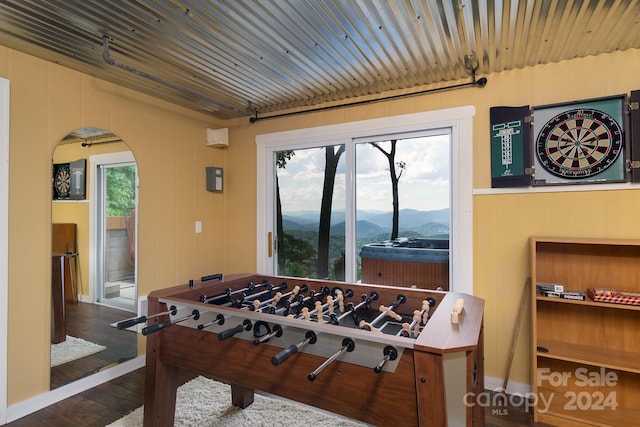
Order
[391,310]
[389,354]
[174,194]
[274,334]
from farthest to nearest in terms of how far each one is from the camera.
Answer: [174,194] → [391,310] → [274,334] → [389,354]

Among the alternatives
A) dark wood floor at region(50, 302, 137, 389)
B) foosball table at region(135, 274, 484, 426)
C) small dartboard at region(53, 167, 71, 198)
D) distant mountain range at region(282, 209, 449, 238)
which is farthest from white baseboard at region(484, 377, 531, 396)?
small dartboard at region(53, 167, 71, 198)

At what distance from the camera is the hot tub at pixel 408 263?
2850mm

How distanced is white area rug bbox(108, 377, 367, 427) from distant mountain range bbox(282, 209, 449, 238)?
156cm

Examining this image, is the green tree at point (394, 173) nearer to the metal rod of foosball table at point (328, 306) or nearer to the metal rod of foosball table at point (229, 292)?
the metal rod of foosball table at point (328, 306)

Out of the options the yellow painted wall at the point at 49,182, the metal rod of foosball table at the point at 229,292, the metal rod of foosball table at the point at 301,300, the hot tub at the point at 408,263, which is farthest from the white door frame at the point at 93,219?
the hot tub at the point at 408,263

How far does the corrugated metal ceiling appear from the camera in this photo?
1734 mm

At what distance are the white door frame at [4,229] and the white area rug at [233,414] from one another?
83 centimetres

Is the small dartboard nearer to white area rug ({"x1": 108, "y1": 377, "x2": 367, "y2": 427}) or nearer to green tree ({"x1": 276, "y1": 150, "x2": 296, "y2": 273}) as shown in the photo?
white area rug ({"x1": 108, "y1": 377, "x2": 367, "y2": 427})

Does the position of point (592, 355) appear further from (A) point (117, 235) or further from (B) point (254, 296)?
(A) point (117, 235)

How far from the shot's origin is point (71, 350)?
2475 millimetres

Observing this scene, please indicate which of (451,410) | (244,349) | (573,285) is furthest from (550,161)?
(244,349)

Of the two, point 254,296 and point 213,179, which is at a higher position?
point 213,179

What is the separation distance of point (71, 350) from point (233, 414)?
4.52 ft

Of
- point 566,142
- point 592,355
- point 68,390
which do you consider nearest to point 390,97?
point 566,142
